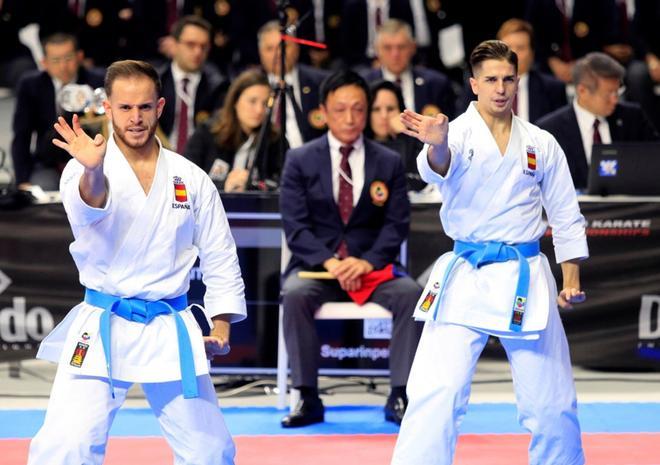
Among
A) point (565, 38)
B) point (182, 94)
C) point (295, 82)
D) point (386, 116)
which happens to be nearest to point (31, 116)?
point (182, 94)

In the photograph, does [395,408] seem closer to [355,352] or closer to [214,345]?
[355,352]

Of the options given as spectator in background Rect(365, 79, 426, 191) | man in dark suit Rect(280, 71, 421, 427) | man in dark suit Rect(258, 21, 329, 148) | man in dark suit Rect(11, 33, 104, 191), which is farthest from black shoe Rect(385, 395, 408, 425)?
man in dark suit Rect(11, 33, 104, 191)

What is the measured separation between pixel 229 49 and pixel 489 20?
2295 mm

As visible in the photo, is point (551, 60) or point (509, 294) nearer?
point (509, 294)

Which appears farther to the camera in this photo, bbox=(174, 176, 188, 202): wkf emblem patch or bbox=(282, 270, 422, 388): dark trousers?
bbox=(282, 270, 422, 388): dark trousers

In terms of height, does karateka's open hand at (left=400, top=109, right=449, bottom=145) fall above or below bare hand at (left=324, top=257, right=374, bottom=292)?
above

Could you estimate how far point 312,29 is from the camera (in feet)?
33.8

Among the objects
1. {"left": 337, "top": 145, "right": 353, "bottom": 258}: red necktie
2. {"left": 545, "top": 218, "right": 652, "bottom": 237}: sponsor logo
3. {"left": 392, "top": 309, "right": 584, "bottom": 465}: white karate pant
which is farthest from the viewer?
{"left": 545, "top": 218, "right": 652, "bottom": 237}: sponsor logo

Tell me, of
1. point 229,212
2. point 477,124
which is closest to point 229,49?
point 229,212

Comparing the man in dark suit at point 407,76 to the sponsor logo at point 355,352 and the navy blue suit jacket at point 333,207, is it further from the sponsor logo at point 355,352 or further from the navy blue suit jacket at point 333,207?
the sponsor logo at point 355,352

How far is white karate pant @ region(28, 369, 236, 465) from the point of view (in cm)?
379

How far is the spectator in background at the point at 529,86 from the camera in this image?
27.9 ft

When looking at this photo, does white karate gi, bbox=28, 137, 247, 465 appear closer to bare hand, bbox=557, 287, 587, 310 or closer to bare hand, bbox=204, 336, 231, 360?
bare hand, bbox=204, 336, 231, 360

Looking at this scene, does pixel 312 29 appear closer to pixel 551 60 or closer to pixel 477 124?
pixel 551 60
